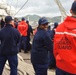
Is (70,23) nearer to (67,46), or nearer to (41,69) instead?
(67,46)

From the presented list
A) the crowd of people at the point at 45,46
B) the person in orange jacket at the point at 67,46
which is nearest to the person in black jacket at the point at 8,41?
the crowd of people at the point at 45,46

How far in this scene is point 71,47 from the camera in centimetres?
473

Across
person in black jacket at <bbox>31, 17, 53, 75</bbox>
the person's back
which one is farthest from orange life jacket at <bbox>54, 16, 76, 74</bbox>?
the person's back

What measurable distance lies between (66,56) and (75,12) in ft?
2.06

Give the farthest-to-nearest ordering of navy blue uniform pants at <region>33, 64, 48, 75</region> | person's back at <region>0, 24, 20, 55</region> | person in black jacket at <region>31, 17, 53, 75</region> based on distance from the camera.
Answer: person's back at <region>0, 24, 20, 55</region> → navy blue uniform pants at <region>33, 64, 48, 75</region> → person in black jacket at <region>31, 17, 53, 75</region>

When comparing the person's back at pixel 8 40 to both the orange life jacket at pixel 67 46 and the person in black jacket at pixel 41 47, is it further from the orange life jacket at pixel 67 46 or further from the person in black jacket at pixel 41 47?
the orange life jacket at pixel 67 46

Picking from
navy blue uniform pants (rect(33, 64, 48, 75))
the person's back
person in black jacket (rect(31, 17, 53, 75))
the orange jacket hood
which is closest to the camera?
the orange jacket hood

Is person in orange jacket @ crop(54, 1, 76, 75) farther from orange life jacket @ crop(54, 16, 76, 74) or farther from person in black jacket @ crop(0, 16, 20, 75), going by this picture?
person in black jacket @ crop(0, 16, 20, 75)

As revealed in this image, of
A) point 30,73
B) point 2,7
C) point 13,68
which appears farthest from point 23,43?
point 2,7

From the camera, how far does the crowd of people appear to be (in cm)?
473

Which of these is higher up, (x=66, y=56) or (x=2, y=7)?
(x=66, y=56)

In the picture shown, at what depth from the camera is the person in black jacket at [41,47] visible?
669 cm

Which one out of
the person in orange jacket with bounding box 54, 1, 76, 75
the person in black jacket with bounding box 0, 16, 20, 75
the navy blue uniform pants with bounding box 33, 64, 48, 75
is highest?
the person in orange jacket with bounding box 54, 1, 76, 75

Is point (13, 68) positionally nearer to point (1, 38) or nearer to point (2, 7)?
point (1, 38)
